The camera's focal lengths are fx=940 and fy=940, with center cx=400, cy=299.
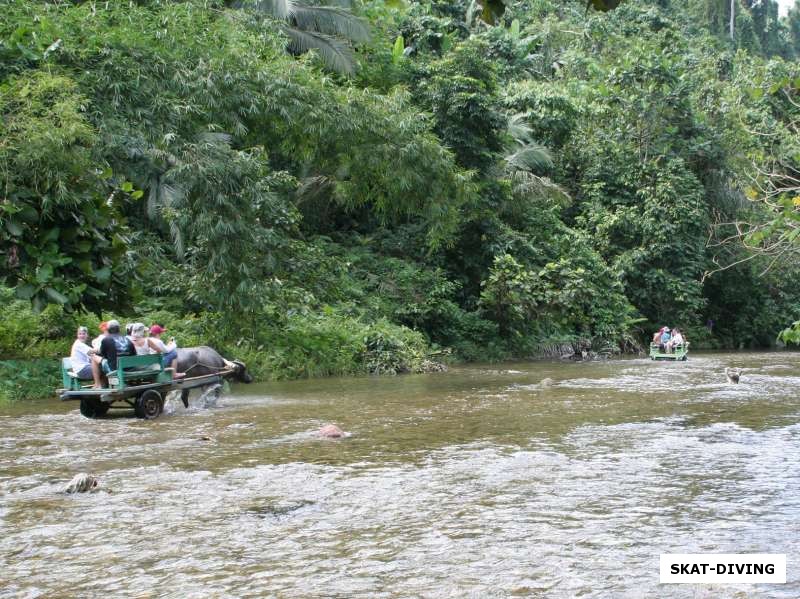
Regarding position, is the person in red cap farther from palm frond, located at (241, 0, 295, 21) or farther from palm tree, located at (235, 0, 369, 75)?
palm frond, located at (241, 0, 295, 21)

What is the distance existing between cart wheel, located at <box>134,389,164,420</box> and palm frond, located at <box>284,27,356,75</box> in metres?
17.0

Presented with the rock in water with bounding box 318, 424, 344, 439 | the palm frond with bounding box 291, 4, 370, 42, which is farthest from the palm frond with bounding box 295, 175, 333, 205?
the rock in water with bounding box 318, 424, 344, 439

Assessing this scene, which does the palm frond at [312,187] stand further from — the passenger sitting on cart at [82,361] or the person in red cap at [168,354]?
the passenger sitting on cart at [82,361]

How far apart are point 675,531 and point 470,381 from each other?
12.5 metres

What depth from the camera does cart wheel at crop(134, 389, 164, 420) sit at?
1254cm

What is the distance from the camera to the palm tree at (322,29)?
27464 millimetres

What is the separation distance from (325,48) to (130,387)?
1778 cm

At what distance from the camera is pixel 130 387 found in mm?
12250

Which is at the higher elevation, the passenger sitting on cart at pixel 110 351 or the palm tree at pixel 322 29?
the palm tree at pixel 322 29

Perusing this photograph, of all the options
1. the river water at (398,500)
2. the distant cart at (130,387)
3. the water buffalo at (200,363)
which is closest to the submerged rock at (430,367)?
the water buffalo at (200,363)

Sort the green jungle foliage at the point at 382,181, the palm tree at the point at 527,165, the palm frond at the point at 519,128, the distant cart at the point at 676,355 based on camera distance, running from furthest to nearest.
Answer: the palm frond at the point at 519,128, the palm tree at the point at 527,165, the distant cart at the point at 676,355, the green jungle foliage at the point at 382,181

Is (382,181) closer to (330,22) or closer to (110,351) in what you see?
(110,351)

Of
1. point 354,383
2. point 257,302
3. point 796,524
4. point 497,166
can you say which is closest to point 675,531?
point 796,524

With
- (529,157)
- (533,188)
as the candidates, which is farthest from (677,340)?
(529,157)
